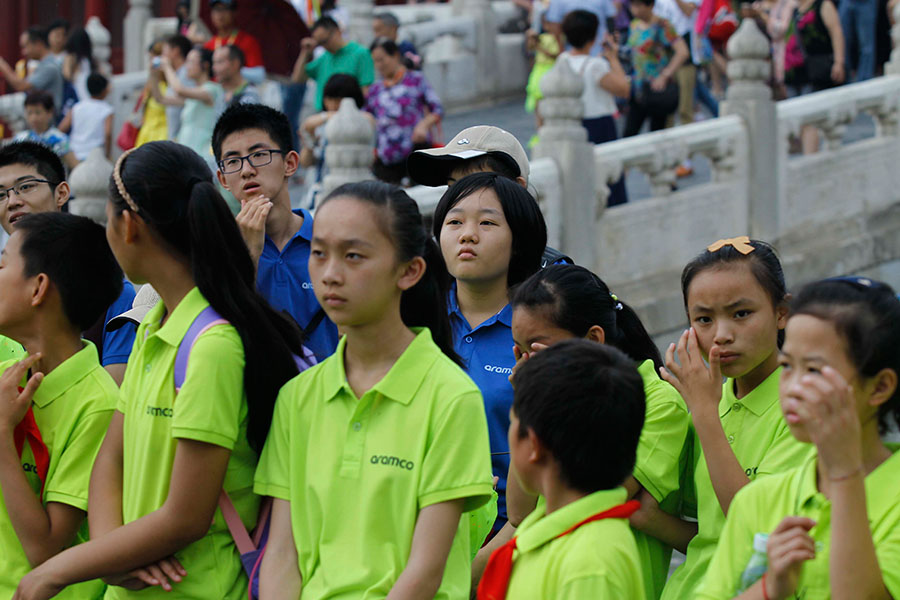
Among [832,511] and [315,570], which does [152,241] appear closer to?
[315,570]

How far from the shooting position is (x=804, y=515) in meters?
2.52

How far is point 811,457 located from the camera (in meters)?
2.59

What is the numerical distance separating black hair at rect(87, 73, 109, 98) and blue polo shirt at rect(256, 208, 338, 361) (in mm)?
9463

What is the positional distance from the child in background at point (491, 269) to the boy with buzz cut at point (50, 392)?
40.2 inches

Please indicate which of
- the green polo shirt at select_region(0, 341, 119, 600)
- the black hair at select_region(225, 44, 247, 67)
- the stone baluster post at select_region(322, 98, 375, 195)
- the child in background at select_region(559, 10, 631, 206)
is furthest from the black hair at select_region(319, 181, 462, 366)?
the black hair at select_region(225, 44, 247, 67)

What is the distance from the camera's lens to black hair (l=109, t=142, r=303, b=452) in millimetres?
2975

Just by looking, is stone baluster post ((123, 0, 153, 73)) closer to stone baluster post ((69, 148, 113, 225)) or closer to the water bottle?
stone baluster post ((69, 148, 113, 225))

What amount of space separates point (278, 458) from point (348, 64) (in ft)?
29.6

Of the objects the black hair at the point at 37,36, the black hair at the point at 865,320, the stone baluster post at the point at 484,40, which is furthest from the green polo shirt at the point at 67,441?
the stone baluster post at the point at 484,40

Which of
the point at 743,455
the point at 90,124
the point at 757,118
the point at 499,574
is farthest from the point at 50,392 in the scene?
the point at 90,124

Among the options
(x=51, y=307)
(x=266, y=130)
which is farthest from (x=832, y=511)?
(x=266, y=130)

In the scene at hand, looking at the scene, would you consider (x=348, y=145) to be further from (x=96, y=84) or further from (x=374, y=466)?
(x=96, y=84)

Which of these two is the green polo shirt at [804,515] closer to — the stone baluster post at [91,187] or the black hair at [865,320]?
the black hair at [865,320]

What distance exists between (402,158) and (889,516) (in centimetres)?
826
